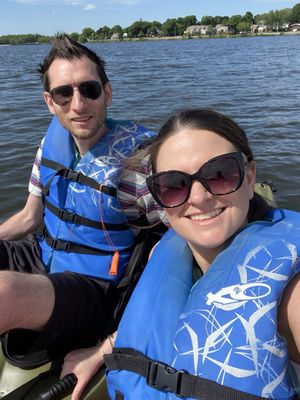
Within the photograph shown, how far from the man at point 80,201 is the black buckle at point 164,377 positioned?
31.2 inches

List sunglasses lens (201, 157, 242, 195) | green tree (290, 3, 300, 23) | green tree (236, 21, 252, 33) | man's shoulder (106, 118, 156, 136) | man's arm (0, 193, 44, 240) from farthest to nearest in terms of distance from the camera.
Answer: green tree (290, 3, 300, 23), green tree (236, 21, 252, 33), man's arm (0, 193, 44, 240), man's shoulder (106, 118, 156, 136), sunglasses lens (201, 157, 242, 195)

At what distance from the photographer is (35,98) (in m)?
14.3

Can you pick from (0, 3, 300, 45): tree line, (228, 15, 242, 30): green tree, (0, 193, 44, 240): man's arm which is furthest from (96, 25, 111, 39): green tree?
(0, 193, 44, 240): man's arm

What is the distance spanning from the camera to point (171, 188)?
6.33 ft

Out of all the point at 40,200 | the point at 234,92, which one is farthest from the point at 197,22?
the point at 40,200

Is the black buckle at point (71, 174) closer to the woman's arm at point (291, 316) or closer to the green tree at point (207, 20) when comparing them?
the woman's arm at point (291, 316)

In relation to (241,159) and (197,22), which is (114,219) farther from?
(197,22)

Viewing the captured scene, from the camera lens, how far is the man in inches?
104

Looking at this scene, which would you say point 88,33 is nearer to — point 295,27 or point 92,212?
point 295,27

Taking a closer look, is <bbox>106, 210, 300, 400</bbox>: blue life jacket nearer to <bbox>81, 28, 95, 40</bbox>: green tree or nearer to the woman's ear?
the woman's ear

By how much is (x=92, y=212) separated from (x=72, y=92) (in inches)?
32.3

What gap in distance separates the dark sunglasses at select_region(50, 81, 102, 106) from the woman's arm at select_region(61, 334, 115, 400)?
1.57m

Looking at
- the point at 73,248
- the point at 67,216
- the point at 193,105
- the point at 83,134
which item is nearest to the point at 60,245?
the point at 73,248

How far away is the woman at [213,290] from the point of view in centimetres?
163
